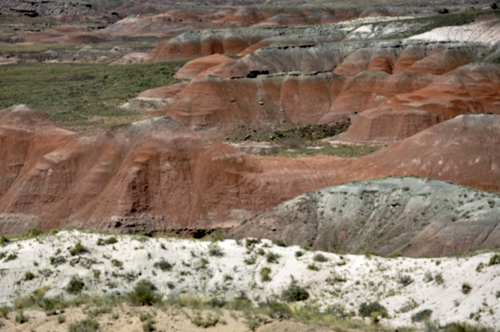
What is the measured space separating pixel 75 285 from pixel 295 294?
8.10 meters

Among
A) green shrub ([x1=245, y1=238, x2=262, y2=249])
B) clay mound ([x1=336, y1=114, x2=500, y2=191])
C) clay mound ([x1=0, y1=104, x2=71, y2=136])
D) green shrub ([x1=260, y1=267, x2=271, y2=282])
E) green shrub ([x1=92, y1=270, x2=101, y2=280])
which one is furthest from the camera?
clay mound ([x1=0, y1=104, x2=71, y2=136])

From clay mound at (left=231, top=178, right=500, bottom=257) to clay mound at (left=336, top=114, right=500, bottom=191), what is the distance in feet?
23.3

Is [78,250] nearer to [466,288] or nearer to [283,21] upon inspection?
[466,288]

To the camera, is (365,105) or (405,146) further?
(365,105)

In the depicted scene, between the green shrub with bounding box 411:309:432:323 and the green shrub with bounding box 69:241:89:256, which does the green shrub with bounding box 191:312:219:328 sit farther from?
the green shrub with bounding box 69:241:89:256

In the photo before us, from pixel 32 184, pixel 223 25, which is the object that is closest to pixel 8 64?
pixel 223 25

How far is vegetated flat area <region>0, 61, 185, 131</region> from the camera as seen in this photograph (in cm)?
7662

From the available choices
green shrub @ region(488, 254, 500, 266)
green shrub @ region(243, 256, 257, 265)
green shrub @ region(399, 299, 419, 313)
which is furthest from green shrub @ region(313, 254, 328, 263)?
green shrub @ region(488, 254, 500, 266)

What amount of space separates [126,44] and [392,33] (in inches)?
2814

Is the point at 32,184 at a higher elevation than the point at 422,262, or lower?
lower

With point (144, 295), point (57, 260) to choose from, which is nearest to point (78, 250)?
point (57, 260)

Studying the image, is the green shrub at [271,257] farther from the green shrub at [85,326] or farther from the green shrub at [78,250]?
the green shrub at [85,326]

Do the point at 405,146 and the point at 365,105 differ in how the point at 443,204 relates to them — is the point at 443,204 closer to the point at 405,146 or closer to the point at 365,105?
the point at 405,146

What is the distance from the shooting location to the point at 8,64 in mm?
122125
